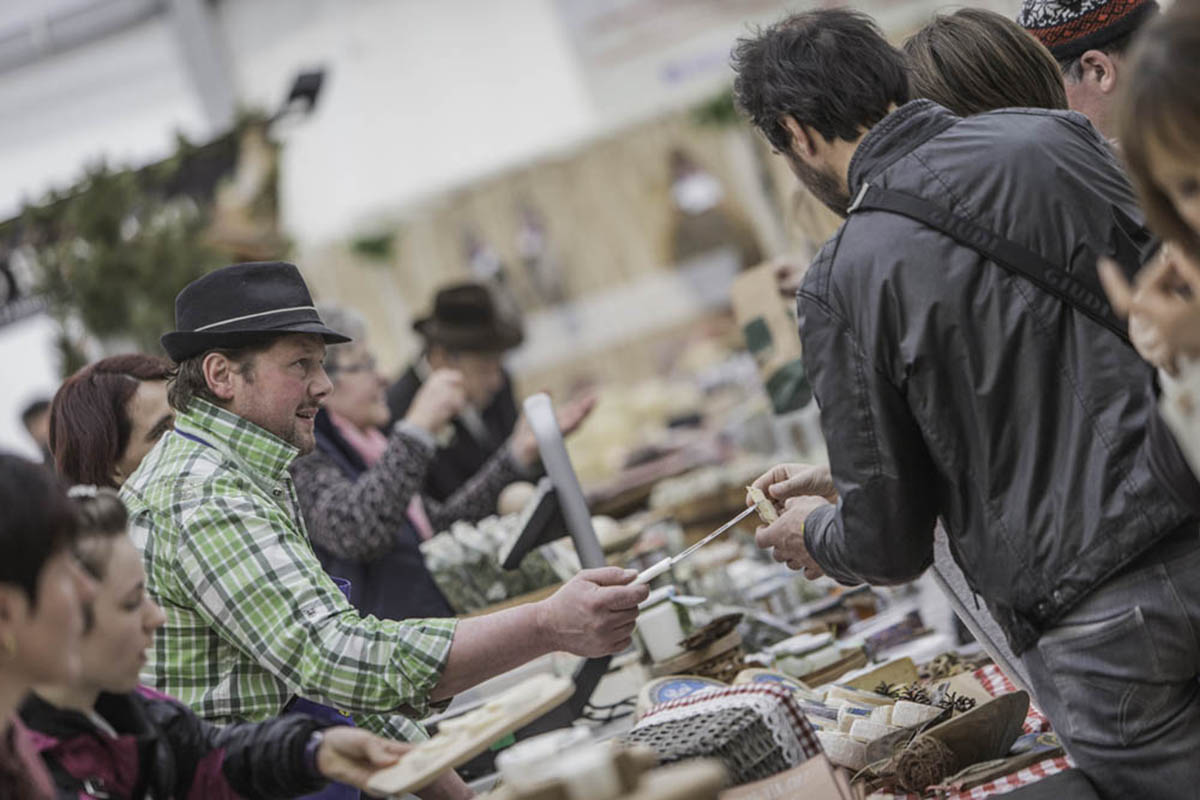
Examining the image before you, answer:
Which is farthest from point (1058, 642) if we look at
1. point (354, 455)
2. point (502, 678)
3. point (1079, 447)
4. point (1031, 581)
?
point (354, 455)

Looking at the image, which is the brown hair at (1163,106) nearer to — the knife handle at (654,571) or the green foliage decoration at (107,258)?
the knife handle at (654,571)

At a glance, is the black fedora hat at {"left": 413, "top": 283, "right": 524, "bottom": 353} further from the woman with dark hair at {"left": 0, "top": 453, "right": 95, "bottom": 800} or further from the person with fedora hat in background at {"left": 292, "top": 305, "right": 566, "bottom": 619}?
the woman with dark hair at {"left": 0, "top": 453, "right": 95, "bottom": 800}

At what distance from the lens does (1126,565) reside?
2.08 m

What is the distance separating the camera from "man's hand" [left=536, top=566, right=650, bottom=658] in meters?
2.46

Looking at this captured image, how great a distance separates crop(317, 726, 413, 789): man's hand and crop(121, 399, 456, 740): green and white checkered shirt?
0.31 m

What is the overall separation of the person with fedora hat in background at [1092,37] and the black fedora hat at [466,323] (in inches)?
131

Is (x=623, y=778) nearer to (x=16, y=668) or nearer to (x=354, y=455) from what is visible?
(x=16, y=668)

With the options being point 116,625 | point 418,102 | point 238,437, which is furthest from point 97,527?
point 418,102

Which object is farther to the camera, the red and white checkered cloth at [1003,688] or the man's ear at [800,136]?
the red and white checkered cloth at [1003,688]

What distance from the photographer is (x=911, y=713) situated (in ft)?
9.07

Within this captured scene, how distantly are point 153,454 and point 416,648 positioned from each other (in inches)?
28.1

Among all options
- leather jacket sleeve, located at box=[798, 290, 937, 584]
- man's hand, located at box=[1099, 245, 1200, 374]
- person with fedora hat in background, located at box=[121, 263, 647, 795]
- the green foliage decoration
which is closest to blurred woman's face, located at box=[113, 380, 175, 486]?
person with fedora hat in background, located at box=[121, 263, 647, 795]

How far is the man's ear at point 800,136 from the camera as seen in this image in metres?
2.34

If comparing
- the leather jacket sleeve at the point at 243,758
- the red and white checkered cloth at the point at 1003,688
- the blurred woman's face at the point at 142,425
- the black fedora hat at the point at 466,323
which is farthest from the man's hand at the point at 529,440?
the leather jacket sleeve at the point at 243,758
